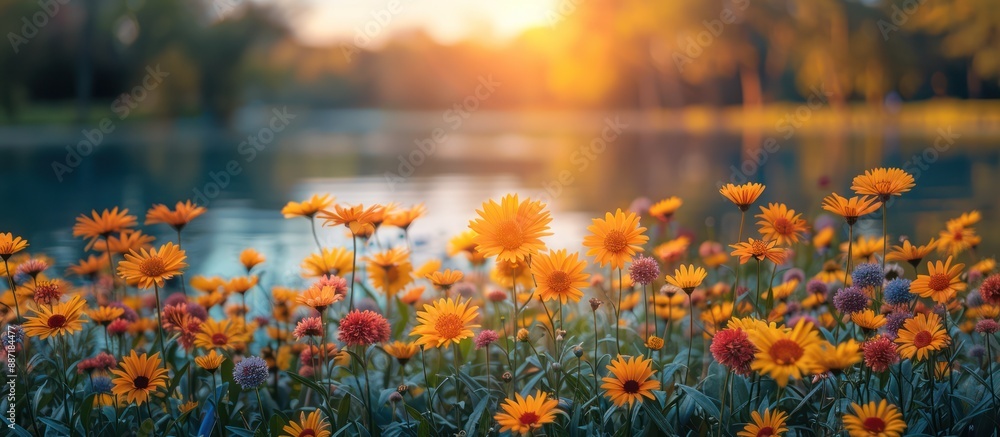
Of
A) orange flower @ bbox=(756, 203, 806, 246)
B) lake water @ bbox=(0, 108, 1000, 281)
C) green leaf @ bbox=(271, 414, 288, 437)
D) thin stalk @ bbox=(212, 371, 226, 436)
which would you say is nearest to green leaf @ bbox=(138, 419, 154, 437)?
thin stalk @ bbox=(212, 371, 226, 436)

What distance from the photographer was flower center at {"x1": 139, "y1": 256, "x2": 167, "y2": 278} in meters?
1.76

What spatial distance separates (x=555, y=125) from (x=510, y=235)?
113ft

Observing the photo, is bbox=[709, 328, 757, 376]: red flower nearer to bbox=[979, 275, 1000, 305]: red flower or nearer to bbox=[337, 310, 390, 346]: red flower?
bbox=[337, 310, 390, 346]: red flower

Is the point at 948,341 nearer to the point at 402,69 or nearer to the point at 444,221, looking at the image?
the point at 444,221

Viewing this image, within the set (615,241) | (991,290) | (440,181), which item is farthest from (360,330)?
(440,181)

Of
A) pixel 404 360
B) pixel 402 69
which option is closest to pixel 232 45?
pixel 404 360

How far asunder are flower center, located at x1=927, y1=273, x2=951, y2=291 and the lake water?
231 centimetres

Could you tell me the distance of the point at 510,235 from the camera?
1.71 meters

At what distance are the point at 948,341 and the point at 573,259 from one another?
780 millimetres

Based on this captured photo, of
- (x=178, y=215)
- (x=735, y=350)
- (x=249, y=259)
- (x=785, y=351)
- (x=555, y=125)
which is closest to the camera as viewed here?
(x=785, y=351)

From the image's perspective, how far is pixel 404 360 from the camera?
1.99 m

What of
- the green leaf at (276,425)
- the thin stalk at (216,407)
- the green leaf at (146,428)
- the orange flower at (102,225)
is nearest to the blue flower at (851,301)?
the green leaf at (276,425)

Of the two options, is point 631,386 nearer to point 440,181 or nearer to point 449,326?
point 449,326

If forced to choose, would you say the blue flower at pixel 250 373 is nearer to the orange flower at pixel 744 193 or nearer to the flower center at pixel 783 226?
the orange flower at pixel 744 193
